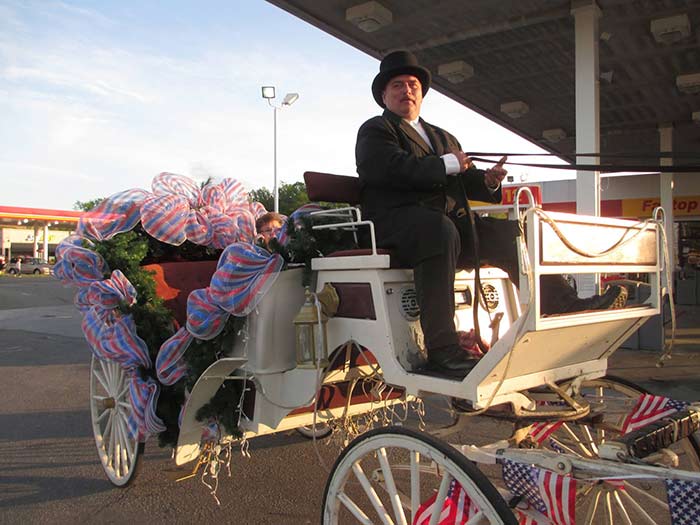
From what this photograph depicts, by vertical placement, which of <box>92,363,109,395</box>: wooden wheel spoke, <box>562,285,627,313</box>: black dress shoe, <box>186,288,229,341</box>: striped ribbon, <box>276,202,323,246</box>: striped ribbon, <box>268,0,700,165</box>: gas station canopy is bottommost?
<box>92,363,109,395</box>: wooden wheel spoke

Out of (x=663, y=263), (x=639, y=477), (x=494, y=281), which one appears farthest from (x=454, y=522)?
(x=663, y=263)

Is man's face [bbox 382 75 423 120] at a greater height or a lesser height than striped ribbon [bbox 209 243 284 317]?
greater

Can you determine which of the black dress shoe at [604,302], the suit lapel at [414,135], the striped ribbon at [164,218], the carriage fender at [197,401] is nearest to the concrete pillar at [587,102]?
the black dress shoe at [604,302]

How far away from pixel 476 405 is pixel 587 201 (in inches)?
280

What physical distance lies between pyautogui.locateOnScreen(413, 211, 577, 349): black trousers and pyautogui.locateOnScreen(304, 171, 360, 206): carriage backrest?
69 centimetres

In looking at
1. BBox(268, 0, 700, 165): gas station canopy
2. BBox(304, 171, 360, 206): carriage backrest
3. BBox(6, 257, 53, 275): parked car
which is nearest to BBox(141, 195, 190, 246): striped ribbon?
BBox(304, 171, 360, 206): carriage backrest

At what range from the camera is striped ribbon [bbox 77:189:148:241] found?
3.87 meters

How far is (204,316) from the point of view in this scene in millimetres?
3295

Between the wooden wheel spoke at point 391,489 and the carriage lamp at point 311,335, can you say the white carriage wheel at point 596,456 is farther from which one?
the carriage lamp at point 311,335

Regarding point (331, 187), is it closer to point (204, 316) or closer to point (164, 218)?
point (204, 316)

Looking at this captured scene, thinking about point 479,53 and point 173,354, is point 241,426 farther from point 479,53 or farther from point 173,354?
point 479,53

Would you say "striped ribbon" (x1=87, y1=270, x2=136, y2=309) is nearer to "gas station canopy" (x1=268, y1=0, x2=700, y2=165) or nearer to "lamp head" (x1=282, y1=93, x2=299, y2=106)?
"gas station canopy" (x1=268, y1=0, x2=700, y2=165)

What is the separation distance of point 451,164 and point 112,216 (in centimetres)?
237

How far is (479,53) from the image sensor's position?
9.99 meters
